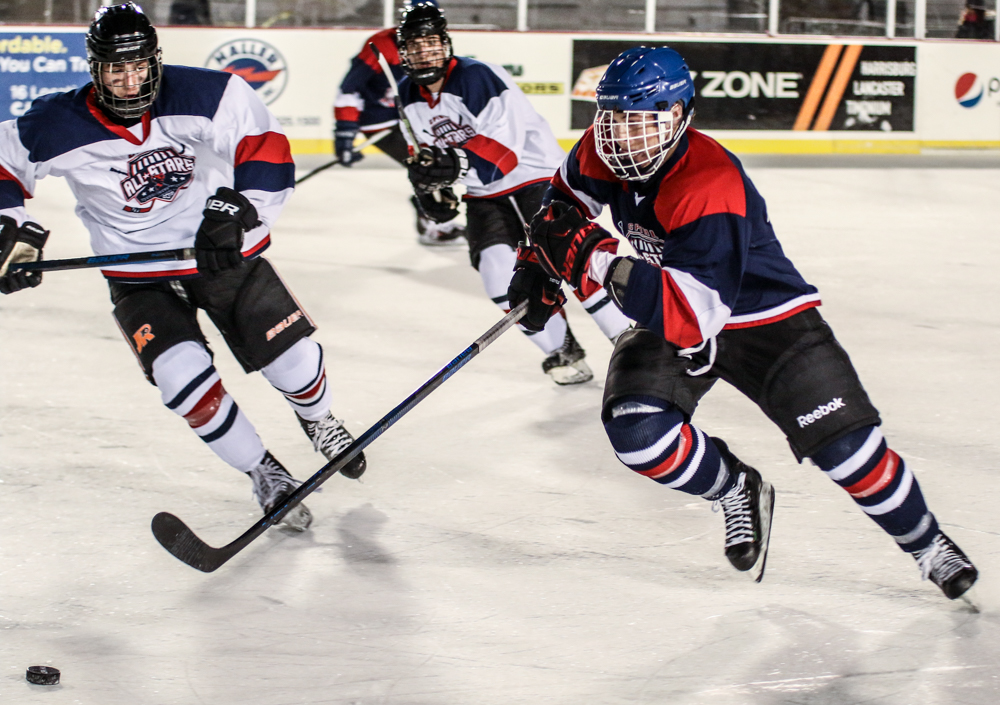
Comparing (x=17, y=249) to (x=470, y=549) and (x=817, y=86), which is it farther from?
(x=817, y=86)

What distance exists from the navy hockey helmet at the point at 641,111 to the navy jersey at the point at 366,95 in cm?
264

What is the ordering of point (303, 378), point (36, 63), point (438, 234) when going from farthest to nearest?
A: point (36, 63)
point (438, 234)
point (303, 378)

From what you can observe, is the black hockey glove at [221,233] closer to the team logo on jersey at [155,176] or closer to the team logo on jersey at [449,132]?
the team logo on jersey at [155,176]

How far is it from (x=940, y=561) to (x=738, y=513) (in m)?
0.38

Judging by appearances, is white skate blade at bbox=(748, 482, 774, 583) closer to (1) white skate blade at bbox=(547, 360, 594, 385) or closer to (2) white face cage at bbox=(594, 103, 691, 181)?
(2) white face cage at bbox=(594, 103, 691, 181)

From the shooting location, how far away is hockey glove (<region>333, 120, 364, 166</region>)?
4.61 meters

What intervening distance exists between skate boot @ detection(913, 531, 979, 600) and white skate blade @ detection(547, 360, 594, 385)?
5.11ft

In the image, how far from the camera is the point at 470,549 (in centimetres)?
231

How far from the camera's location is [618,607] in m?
2.05

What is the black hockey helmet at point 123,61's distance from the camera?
218 centimetres

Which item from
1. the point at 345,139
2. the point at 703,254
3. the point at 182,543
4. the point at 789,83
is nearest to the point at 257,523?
the point at 182,543

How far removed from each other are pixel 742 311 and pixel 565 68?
20.2 ft

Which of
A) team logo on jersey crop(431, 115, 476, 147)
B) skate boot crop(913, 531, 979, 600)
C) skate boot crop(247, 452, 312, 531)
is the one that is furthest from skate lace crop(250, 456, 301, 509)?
team logo on jersey crop(431, 115, 476, 147)

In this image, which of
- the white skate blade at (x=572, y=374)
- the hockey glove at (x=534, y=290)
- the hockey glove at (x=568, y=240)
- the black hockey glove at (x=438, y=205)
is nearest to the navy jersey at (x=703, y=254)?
the hockey glove at (x=568, y=240)
